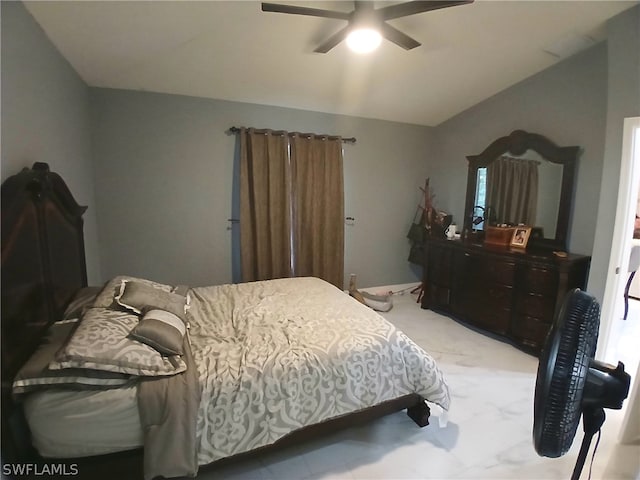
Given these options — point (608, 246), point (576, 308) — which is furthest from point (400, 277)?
point (576, 308)

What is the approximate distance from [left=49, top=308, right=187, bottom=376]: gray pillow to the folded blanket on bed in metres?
0.08

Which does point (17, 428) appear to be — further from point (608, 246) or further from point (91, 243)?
point (608, 246)

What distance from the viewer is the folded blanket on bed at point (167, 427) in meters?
1.35

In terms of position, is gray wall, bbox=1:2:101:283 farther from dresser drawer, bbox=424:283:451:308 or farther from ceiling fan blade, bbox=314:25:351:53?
dresser drawer, bbox=424:283:451:308

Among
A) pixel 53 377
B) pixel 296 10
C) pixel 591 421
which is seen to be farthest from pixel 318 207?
pixel 591 421

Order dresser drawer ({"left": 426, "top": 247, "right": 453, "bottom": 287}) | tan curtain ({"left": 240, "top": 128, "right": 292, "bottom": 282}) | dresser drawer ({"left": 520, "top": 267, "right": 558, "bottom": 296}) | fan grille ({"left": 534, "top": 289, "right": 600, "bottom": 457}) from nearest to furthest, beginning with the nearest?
1. fan grille ({"left": 534, "top": 289, "right": 600, "bottom": 457})
2. dresser drawer ({"left": 520, "top": 267, "right": 558, "bottom": 296})
3. tan curtain ({"left": 240, "top": 128, "right": 292, "bottom": 282})
4. dresser drawer ({"left": 426, "top": 247, "right": 453, "bottom": 287})

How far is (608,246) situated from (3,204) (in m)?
3.56

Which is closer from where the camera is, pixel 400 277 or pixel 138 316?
pixel 138 316

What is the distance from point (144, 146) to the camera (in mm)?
3119

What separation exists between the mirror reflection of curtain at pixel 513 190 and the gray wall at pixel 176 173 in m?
1.41

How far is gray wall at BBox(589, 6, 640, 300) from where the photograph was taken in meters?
2.23

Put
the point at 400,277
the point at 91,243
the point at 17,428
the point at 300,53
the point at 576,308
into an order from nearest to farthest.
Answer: the point at 576,308 < the point at 17,428 < the point at 300,53 < the point at 91,243 < the point at 400,277

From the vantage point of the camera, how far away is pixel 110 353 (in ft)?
4.48

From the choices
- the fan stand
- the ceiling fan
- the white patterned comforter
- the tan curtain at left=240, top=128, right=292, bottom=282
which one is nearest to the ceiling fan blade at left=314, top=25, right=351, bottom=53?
the ceiling fan
